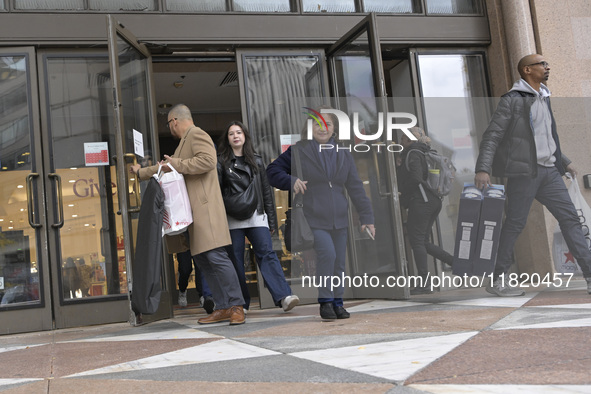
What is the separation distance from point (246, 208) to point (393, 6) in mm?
3230

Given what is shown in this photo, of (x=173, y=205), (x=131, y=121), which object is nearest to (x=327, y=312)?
(x=173, y=205)

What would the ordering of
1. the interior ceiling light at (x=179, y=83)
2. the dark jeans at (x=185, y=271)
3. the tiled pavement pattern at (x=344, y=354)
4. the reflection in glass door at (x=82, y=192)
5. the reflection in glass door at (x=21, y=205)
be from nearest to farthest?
the tiled pavement pattern at (x=344, y=354) → the reflection in glass door at (x=21, y=205) → the reflection in glass door at (x=82, y=192) → the dark jeans at (x=185, y=271) → the interior ceiling light at (x=179, y=83)

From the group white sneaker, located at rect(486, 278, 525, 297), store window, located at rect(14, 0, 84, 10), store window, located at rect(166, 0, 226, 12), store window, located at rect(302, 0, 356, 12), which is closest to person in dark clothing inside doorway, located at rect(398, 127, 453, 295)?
white sneaker, located at rect(486, 278, 525, 297)

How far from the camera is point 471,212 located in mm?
5680

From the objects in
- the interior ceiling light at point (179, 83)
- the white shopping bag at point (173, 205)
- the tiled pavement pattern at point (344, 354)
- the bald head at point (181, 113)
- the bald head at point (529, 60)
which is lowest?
the tiled pavement pattern at point (344, 354)

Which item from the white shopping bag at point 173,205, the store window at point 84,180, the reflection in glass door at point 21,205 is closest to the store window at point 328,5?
the store window at point 84,180

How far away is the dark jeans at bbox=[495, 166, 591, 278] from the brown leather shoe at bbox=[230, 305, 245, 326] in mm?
2162

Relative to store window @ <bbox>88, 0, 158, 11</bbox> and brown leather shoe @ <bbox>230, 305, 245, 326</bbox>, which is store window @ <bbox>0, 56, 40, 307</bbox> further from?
brown leather shoe @ <bbox>230, 305, 245, 326</bbox>

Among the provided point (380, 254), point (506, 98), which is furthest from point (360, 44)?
point (380, 254)

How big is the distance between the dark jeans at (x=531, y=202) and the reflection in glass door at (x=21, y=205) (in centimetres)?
399

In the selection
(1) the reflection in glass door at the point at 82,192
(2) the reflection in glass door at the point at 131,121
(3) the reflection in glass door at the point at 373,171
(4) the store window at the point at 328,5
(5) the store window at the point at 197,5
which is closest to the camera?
(2) the reflection in glass door at the point at 131,121

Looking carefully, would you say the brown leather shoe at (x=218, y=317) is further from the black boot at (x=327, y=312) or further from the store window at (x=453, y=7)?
the store window at (x=453, y=7)

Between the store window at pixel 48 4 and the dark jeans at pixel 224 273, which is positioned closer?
the dark jeans at pixel 224 273

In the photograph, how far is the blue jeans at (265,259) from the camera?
554cm
